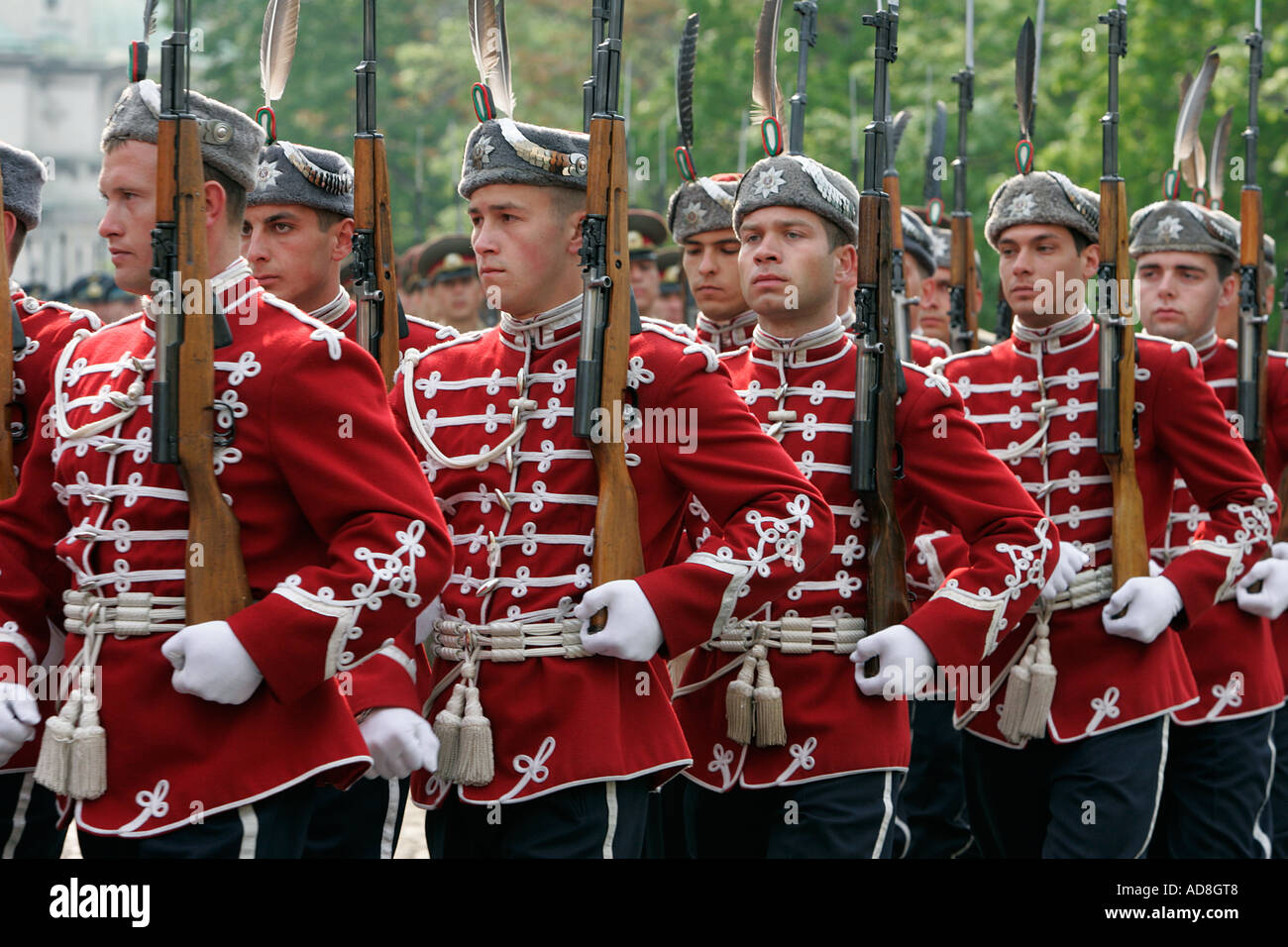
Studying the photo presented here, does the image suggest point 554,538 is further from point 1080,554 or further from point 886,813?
point 1080,554

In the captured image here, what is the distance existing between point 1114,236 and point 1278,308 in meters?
7.29

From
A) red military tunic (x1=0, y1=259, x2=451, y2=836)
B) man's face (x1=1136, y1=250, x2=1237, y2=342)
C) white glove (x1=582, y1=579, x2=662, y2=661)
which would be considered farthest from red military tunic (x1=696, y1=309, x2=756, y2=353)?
red military tunic (x1=0, y1=259, x2=451, y2=836)

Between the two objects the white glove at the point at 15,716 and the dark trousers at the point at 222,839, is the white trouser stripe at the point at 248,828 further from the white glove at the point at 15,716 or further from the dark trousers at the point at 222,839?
the white glove at the point at 15,716

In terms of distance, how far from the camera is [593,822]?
455 cm

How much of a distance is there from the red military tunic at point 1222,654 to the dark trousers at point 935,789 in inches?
50.4

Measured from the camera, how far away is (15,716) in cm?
405

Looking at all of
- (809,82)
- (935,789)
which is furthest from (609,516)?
(809,82)

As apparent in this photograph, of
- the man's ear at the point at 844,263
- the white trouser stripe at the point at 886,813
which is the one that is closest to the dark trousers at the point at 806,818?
the white trouser stripe at the point at 886,813

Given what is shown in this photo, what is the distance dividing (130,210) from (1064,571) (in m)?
3.12

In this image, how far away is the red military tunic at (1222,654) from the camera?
6941 millimetres

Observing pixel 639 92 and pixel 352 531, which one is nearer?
pixel 352 531

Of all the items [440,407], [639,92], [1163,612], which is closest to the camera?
[440,407]
